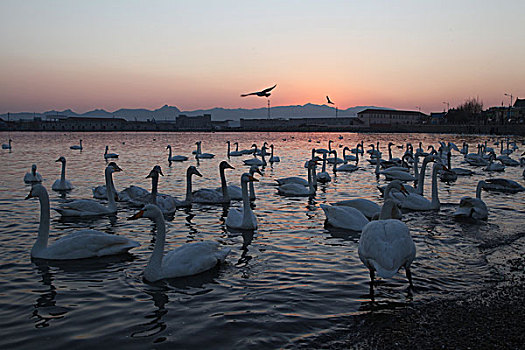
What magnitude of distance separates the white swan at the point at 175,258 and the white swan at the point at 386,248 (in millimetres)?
2255

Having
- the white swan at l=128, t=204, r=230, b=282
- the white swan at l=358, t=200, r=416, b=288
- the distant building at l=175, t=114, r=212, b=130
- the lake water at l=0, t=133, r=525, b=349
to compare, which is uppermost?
the distant building at l=175, t=114, r=212, b=130

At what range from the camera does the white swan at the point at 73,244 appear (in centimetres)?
729

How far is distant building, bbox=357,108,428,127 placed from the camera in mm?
144000

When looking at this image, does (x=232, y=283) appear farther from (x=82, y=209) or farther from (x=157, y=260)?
(x=82, y=209)

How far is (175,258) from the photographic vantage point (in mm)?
6594

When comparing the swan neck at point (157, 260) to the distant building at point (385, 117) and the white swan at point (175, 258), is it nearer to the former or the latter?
the white swan at point (175, 258)

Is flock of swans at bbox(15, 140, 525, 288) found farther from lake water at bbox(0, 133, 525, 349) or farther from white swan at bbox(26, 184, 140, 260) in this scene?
lake water at bbox(0, 133, 525, 349)

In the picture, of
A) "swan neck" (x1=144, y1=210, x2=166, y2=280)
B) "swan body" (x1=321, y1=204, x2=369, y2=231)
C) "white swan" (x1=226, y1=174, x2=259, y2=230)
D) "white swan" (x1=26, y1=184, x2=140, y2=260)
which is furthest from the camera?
"white swan" (x1=226, y1=174, x2=259, y2=230)

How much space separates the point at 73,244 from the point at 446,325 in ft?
17.9

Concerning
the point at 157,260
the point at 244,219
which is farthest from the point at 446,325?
the point at 244,219

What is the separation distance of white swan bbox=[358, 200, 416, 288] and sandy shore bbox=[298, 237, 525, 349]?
0.50m

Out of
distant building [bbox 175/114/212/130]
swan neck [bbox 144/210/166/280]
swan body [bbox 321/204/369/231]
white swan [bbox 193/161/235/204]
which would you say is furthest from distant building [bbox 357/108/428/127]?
swan neck [bbox 144/210/166/280]

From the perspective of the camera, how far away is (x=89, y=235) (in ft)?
24.3

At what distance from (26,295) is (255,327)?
3.13 metres
